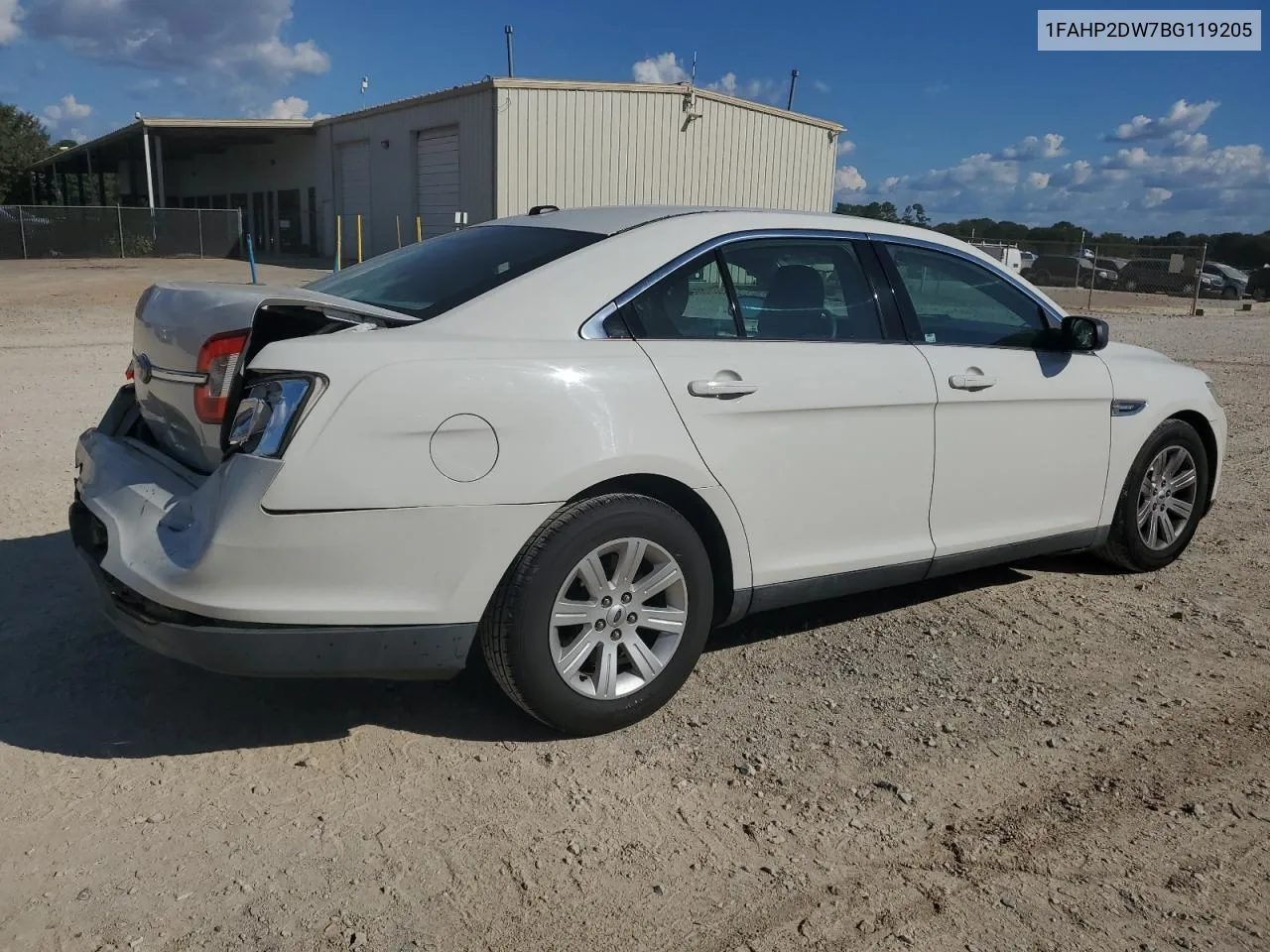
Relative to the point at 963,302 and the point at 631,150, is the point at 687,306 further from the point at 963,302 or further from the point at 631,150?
the point at 631,150

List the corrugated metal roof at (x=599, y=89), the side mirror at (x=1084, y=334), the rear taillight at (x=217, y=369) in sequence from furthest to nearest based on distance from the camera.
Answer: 1. the corrugated metal roof at (x=599, y=89)
2. the side mirror at (x=1084, y=334)
3. the rear taillight at (x=217, y=369)

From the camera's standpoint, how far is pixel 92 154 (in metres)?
47.2

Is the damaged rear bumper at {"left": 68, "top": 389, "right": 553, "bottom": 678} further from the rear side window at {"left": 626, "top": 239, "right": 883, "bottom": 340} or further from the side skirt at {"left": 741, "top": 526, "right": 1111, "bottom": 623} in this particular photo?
the side skirt at {"left": 741, "top": 526, "right": 1111, "bottom": 623}

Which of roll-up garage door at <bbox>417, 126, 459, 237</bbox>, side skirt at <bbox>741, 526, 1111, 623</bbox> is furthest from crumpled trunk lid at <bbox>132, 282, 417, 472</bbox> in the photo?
roll-up garage door at <bbox>417, 126, 459, 237</bbox>

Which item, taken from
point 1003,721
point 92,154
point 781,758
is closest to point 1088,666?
point 1003,721

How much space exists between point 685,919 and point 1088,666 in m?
2.29

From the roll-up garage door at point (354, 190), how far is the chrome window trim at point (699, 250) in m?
29.3

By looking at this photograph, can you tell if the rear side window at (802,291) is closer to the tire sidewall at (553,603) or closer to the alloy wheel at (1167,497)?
the tire sidewall at (553,603)

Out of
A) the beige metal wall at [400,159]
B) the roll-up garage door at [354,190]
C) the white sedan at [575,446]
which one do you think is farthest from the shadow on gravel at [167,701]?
the roll-up garage door at [354,190]

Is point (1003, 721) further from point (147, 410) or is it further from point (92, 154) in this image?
point (92, 154)

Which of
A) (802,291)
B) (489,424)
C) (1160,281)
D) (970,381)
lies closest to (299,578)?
(489,424)

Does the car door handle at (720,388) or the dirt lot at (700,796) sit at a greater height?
the car door handle at (720,388)

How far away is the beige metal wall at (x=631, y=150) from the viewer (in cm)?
2408

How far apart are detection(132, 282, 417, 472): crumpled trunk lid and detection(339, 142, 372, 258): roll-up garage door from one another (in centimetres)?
2942
